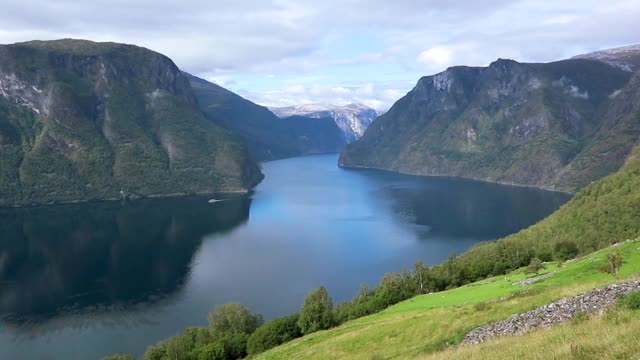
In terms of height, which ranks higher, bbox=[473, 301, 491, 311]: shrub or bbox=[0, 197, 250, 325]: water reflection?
bbox=[473, 301, 491, 311]: shrub

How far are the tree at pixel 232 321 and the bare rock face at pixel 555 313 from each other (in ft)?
199

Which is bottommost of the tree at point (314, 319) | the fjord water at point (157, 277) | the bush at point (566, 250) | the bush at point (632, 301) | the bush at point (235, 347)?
the fjord water at point (157, 277)

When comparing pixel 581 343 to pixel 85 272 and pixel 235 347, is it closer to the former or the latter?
pixel 235 347

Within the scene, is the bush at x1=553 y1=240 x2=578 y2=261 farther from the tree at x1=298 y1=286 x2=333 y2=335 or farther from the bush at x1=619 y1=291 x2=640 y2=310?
the bush at x1=619 y1=291 x2=640 y2=310

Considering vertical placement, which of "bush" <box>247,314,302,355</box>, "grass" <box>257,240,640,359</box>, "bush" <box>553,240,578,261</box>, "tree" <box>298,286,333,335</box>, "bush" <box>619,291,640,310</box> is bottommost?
"bush" <box>247,314,302,355</box>

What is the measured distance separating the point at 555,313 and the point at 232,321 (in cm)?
6559

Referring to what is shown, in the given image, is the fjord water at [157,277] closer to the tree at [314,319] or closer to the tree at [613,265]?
the tree at [314,319]

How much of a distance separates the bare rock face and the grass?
5.52 ft

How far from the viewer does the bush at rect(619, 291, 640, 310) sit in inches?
874

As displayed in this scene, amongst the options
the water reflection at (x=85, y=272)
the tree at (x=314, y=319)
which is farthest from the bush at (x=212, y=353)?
the water reflection at (x=85, y=272)

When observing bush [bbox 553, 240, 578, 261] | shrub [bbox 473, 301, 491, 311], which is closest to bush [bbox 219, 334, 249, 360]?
shrub [bbox 473, 301, 491, 311]

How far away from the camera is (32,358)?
3824 inches

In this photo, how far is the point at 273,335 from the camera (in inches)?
2621

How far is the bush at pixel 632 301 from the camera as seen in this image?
72.8ft
